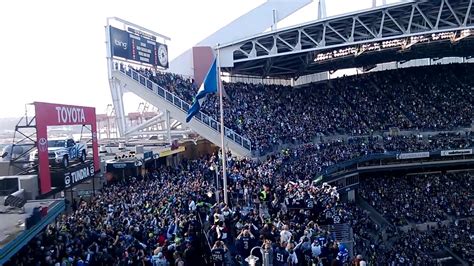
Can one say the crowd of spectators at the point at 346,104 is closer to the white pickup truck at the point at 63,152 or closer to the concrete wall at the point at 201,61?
the concrete wall at the point at 201,61

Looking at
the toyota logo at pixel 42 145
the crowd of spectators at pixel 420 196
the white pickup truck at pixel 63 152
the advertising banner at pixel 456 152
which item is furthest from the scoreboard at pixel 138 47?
the advertising banner at pixel 456 152

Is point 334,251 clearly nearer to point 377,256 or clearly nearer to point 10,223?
point 10,223

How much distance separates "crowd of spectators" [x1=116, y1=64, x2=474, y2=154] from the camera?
3244 cm

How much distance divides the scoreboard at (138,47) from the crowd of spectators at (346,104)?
5.74ft

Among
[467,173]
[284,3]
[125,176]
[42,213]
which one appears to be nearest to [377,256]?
[125,176]

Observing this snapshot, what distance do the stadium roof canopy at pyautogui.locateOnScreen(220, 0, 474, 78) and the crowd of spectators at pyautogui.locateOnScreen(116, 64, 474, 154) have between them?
7.13 feet

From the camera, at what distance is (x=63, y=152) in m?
17.8

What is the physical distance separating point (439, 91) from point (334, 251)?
125ft

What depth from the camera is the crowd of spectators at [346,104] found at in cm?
3244

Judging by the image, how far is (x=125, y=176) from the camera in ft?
78.6

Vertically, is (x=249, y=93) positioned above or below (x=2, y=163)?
above

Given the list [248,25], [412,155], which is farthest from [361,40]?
[248,25]

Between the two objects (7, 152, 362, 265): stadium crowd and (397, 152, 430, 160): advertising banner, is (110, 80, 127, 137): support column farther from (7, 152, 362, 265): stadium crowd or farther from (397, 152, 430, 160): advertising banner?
(397, 152, 430, 160): advertising banner

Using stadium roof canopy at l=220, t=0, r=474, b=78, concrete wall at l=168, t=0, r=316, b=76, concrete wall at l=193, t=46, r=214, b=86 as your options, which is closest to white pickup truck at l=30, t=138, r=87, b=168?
stadium roof canopy at l=220, t=0, r=474, b=78
